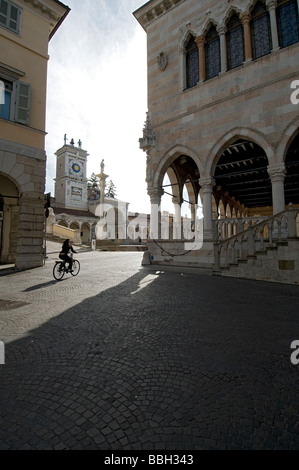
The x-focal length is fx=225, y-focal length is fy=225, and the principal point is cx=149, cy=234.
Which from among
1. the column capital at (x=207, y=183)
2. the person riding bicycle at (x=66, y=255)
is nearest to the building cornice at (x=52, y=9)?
the column capital at (x=207, y=183)

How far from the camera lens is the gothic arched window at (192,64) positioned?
501 inches

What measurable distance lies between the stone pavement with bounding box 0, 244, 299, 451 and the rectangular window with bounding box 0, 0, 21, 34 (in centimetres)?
1450

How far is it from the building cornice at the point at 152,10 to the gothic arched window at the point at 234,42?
157 inches

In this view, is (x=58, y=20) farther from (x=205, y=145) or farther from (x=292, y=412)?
(x=292, y=412)

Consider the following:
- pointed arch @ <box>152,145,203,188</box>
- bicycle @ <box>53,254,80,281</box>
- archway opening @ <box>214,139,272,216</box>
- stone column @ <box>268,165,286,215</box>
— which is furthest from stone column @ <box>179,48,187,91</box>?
bicycle @ <box>53,254,80,281</box>

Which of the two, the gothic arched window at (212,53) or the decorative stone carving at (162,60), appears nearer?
the gothic arched window at (212,53)

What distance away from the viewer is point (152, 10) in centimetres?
1412

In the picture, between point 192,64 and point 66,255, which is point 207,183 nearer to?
point 192,64

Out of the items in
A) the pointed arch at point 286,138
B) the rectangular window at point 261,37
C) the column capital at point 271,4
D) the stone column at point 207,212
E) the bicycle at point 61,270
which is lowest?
the bicycle at point 61,270

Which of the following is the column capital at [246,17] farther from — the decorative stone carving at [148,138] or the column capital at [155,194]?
the column capital at [155,194]

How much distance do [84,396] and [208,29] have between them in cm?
1673

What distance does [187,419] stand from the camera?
175cm

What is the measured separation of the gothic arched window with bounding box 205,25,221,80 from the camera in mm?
12000

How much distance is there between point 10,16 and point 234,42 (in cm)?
1153
